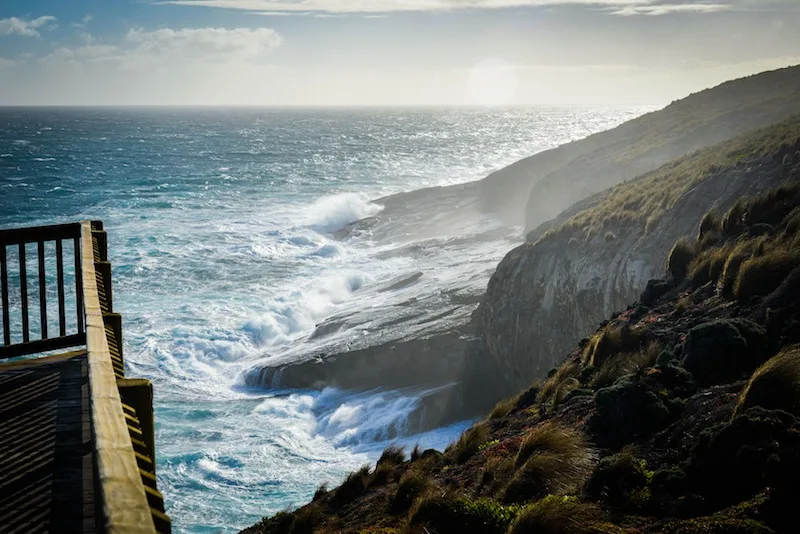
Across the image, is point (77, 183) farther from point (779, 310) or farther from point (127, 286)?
point (779, 310)

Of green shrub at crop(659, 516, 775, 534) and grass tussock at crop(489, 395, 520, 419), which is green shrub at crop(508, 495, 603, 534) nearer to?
green shrub at crop(659, 516, 775, 534)

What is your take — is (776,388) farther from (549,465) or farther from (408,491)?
(408,491)

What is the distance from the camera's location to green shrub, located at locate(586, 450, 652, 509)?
6063mm

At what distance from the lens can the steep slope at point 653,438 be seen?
555 cm

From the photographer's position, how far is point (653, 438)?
726 cm

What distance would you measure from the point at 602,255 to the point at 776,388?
13.9m

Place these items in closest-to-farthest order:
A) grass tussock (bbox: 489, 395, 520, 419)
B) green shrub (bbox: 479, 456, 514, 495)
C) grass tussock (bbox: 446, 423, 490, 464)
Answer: green shrub (bbox: 479, 456, 514, 495), grass tussock (bbox: 446, 423, 490, 464), grass tussock (bbox: 489, 395, 520, 419)

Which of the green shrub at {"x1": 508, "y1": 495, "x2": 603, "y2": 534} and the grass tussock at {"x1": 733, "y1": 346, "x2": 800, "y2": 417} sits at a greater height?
the grass tussock at {"x1": 733, "y1": 346, "x2": 800, "y2": 417}

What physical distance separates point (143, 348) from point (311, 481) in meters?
12.5

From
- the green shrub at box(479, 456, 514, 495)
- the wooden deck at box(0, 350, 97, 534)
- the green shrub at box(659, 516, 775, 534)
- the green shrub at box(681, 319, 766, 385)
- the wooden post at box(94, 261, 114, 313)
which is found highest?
the wooden post at box(94, 261, 114, 313)

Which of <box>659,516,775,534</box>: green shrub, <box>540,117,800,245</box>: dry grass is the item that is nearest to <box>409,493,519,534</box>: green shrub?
<box>659,516,775,534</box>: green shrub

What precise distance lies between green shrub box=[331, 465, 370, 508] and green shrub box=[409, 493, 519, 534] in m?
2.65

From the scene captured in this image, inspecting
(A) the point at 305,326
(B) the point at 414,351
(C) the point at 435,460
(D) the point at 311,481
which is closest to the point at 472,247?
(A) the point at 305,326

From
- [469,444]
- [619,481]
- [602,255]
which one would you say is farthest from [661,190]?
[619,481]
